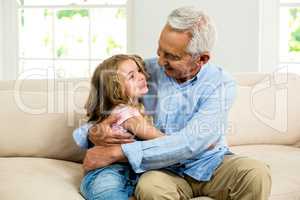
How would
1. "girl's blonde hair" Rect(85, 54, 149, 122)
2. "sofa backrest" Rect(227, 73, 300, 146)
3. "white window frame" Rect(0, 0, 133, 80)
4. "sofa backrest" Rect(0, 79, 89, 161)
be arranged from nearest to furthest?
"girl's blonde hair" Rect(85, 54, 149, 122)
"sofa backrest" Rect(0, 79, 89, 161)
"sofa backrest" Rect(227, 73, 300, 146)
"white window frame" Rect(0, 0, 133, 80)

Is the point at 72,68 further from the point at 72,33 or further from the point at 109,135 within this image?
the point at 109,135

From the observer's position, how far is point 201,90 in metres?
2.08

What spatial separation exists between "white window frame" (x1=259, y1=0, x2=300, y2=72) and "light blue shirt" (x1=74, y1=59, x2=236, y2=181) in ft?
5.30

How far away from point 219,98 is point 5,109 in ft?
3.19

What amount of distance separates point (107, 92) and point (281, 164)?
2.87 feet

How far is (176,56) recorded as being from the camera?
202cm

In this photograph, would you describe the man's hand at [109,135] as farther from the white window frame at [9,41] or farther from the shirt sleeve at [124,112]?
the white window frame at [9,41]

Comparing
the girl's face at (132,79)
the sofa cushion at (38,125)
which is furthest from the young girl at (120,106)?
the sofa cushion at (38,125)

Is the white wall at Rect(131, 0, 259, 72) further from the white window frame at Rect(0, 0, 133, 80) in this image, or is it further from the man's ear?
the man's ear

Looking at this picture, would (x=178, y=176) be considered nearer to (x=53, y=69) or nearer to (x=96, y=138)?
(x=96, y=138)

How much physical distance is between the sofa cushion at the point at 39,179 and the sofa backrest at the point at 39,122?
6cm

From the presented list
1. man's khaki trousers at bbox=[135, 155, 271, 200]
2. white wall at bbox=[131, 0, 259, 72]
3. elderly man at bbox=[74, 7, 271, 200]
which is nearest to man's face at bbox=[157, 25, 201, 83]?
elderly man at bbox=[74, 7, 271, 200]

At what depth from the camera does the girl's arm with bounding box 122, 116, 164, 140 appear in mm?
1996

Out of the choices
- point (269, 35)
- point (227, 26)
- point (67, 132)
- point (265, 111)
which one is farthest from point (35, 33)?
point (265, 111)
